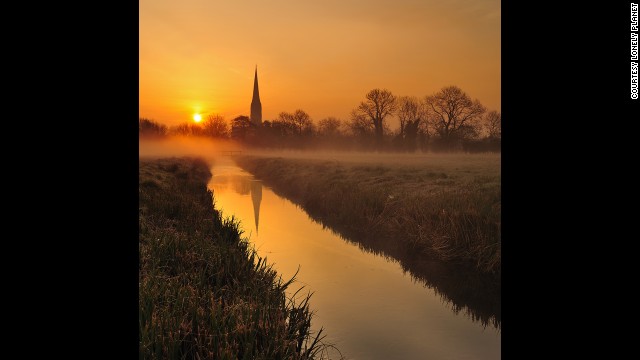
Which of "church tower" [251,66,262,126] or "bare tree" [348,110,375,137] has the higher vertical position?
"church tower" [251,66,262,126]

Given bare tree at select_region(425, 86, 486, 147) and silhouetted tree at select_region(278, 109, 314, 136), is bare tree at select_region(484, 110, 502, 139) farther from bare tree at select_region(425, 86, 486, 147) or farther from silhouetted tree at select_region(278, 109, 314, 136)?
silhouetted tree at select_region(278, 109, 314, 136)

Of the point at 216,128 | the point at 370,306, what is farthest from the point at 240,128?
the point at 370,306

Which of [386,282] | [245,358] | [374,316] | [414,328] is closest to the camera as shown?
[245,358]

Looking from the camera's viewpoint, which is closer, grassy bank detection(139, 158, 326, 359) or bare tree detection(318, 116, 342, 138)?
grassy bank detection(139, 158, 326, 359)

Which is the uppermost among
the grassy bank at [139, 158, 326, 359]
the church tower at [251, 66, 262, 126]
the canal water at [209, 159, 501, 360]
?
the church tower at [251, 66, 262, 126]

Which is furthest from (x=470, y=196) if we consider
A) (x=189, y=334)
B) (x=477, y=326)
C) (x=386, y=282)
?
(x=189, y=334)

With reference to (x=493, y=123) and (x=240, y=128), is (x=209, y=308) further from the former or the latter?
(x=240, y=128)

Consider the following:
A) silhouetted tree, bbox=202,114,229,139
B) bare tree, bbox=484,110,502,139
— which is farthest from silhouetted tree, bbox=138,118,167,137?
bare tree, bbox=484,110,502,139

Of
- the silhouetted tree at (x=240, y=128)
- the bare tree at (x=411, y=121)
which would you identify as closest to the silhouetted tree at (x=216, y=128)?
the silhouetted tree at (x=240, y=128)

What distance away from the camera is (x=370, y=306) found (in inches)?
363

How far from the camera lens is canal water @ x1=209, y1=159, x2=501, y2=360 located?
7.38 meters
